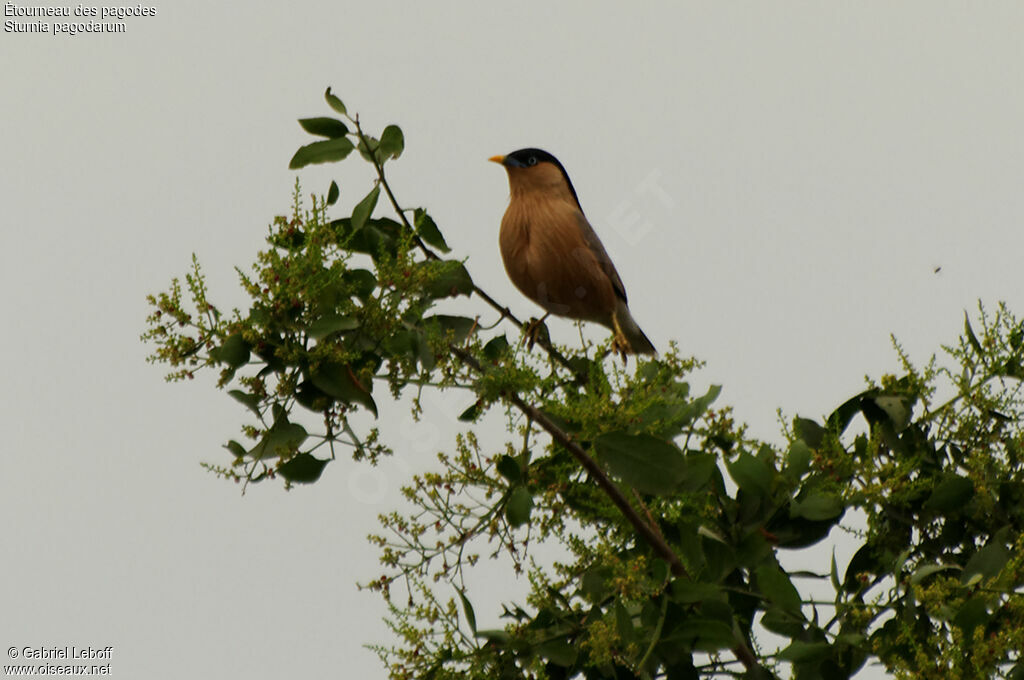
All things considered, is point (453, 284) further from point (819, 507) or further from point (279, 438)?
point (819, 507)

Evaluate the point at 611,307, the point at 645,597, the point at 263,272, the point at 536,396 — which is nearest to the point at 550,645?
the point at 645,597

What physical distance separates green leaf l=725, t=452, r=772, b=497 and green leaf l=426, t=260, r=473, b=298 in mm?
654

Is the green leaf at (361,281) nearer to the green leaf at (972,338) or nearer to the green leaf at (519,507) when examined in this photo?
the green leaf at (519,507)

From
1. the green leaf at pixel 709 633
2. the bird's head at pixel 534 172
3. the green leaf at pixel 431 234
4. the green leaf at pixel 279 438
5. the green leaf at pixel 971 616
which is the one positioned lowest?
the green leaf at pixel 971 616

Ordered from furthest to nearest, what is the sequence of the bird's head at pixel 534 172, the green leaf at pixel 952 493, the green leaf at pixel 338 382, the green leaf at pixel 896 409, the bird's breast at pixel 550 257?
the bird's head at pixel 534 172, the bird's breast at pixel 550 257, the green leaf at pixel 896 409, the green leaf at pixel 952 493, the green leaf at pixel 338 382

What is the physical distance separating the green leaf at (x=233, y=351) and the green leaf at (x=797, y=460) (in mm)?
1020

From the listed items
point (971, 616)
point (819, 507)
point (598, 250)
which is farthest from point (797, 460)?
point (598, 250)

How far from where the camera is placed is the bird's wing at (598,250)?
4245 millimetres

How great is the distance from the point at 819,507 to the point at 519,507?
576 millimetres

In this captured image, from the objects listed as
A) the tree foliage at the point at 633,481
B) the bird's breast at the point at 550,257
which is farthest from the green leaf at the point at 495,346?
the bird's breast at the point at 550,257

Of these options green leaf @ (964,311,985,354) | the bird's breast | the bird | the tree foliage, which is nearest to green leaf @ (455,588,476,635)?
the tree foliage

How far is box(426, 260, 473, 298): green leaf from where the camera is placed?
2.36m

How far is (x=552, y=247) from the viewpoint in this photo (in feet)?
13.1

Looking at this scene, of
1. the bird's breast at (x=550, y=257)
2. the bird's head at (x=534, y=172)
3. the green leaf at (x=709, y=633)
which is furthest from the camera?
the bird's head at (x=534, y=172)
